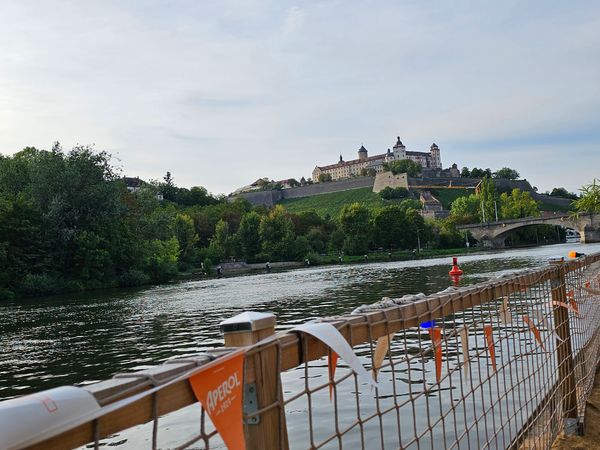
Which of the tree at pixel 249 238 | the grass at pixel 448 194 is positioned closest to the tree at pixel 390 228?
the tree at pixel 249 238

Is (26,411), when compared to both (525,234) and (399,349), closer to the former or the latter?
(399,349)

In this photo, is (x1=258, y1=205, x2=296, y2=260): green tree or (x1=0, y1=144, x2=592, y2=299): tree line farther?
(x1=258, y1=205, x2=296, y2=260): green tree

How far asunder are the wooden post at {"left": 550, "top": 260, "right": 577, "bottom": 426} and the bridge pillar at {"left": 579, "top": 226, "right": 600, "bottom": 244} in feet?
313

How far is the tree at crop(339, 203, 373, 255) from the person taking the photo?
99475mm

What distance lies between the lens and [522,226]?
105 meters

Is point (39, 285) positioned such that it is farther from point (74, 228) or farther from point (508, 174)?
point (508, 174)

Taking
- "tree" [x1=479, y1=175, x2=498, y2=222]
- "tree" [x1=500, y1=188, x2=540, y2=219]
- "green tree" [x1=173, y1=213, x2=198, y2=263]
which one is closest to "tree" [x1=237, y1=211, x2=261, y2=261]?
"green tree" [x1=173, y1=213, x2=198, y2=263]

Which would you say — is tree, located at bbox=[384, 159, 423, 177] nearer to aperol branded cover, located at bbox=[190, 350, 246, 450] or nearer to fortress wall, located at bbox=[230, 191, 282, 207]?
fortress wall, located at bbox=[230, 191, 282, 207]

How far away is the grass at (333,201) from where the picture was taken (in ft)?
481

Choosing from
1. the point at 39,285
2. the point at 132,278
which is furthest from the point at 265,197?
the point at 39,285

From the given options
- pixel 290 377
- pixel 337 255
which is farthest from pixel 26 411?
pixel 337 255

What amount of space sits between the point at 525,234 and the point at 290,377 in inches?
4449

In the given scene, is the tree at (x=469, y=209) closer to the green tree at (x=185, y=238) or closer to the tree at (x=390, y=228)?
the tree at (x=390, y=228)

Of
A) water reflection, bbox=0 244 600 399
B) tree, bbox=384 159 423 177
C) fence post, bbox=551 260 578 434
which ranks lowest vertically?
water reflection, bbox=0 244 600 399
